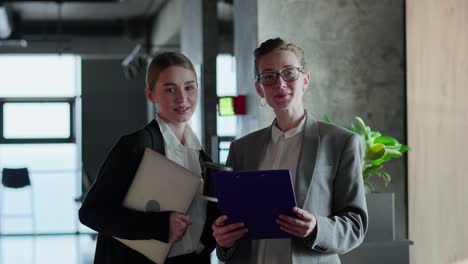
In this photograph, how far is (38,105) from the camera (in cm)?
1438

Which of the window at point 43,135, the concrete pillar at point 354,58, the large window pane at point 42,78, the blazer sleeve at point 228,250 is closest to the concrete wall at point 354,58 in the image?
the concrete pillar at point 354,58

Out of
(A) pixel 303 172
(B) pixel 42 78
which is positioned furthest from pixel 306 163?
(B) pixel 42 78

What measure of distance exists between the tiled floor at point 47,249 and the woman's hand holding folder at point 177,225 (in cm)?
718

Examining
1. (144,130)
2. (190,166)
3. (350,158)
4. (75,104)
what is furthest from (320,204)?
(75,104)

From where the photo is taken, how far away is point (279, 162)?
89.5 inches

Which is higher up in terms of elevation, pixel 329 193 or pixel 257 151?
pixel 257 151

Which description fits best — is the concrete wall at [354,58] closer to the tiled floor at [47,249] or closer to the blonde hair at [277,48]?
the blonde hair at [277,48]

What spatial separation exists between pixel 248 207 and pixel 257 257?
26 cm

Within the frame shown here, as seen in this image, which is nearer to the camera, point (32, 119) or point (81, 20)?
point (32, 119)

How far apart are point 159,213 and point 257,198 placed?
1.13 ft

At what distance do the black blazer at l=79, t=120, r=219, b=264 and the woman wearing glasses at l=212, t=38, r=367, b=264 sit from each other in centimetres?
17

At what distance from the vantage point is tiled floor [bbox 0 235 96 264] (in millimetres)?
9594

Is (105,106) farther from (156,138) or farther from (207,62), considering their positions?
(156,138)

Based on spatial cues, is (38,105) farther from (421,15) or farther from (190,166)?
(190,166)
